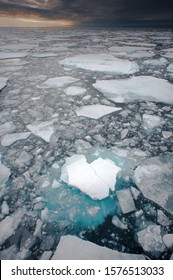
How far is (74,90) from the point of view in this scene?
165 centimetres

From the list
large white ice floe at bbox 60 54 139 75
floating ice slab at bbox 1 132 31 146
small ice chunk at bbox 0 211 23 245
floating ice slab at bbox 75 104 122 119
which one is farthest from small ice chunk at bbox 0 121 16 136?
large white ice floe at bbox 60 54 139 75

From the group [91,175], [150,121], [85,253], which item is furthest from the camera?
[150,121]

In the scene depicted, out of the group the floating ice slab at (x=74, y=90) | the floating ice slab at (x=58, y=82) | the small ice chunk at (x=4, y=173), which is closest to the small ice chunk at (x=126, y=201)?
the small ice chunk at (x=4, y=173)

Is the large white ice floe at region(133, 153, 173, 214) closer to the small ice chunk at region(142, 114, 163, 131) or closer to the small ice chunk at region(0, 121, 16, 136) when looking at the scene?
the small ice chunk at region(142, 114, 163, 131)

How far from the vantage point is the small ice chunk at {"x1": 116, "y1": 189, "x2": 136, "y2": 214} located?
655 millimetres

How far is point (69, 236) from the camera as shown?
0.59 m

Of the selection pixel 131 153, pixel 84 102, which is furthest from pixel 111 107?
pixel 131 153

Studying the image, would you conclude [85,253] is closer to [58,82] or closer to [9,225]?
[9,225]

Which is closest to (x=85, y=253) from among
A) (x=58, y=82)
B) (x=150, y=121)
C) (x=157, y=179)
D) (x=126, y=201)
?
(x=126, y=201)

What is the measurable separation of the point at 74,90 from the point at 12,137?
80cm

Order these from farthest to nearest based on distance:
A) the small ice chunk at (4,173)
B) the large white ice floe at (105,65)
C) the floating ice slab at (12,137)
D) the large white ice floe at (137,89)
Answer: the large white ice floe at (105,65) < the large white ice floe at (137,89) < the floating ice slab at (12,137) < the small ice chunk at (4,173)

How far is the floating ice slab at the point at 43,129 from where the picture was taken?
3.41 ft

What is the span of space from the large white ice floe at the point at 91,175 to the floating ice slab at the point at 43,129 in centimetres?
24

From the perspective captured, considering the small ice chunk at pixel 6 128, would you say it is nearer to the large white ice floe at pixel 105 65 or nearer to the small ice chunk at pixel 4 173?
the small ice chunk at pixel 4 173
